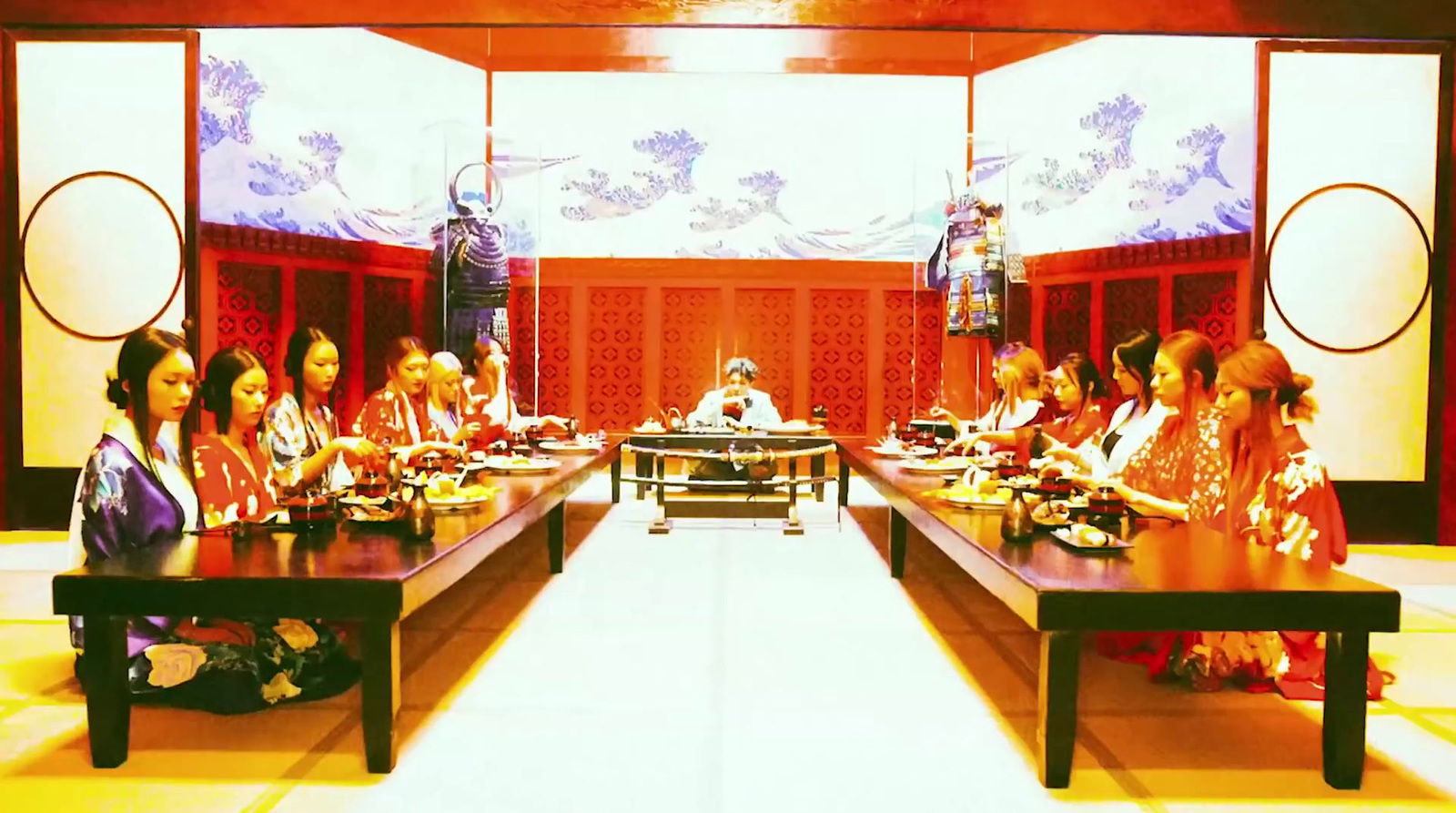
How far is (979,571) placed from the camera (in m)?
2.63

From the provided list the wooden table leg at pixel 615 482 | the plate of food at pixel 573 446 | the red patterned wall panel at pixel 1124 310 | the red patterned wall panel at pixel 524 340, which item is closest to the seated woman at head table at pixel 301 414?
the plate of food at pixel 573 446

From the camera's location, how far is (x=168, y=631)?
2.71 meters

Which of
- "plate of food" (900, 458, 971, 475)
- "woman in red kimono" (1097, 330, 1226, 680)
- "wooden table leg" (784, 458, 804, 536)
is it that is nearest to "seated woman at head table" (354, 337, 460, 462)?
"wooden table leg" (784, 458, 804, 536)

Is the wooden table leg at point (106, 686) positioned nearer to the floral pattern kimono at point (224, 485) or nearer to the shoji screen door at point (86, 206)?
the floral pattern kimono at point (224, 485)

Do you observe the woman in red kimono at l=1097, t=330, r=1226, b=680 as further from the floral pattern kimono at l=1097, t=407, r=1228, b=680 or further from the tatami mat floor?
the tatami mat floor

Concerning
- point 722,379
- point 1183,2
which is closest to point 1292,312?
point 1183,2

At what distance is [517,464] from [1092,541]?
8.48 feet

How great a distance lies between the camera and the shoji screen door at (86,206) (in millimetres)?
5707

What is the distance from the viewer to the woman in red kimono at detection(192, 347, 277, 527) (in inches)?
115

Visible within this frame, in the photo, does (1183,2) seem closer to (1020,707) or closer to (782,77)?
(1020,707)

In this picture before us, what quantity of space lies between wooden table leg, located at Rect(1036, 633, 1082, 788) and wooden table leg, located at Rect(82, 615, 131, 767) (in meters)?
2.05

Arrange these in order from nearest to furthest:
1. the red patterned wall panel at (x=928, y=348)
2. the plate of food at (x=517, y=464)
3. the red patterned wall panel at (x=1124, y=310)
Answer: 1. the plate of food at (x=517, y=464)
2. the red patterned wall panel at (x=1124, y=310)
3. the red patterned wall panel at (x=928, y=348)

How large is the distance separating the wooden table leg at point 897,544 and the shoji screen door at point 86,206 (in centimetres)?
408

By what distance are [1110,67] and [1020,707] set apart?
6680 millimetres
